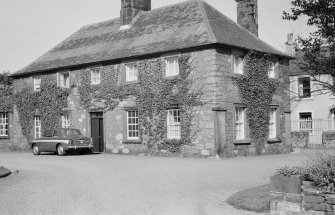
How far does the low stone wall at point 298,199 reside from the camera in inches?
315

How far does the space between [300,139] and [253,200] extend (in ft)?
76.8

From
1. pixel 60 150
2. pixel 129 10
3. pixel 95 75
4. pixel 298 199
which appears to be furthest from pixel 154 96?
pixel 298 199

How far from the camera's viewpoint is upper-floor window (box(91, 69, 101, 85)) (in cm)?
2755

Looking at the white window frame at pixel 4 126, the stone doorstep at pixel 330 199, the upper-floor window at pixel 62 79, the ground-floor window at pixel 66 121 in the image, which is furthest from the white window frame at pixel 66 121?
the stone doorstep at pixel 330 199

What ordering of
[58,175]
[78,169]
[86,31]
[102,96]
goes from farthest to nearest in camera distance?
[86,31] → [102,96] → [78,169] → [58,175]

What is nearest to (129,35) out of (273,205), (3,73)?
(273,205)

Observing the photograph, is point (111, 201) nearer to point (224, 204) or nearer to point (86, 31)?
point (224, 204)

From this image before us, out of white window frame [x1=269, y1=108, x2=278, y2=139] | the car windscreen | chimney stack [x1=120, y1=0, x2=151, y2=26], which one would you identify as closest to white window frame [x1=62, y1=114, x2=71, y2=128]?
the car windscreen

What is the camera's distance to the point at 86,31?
3256 cm

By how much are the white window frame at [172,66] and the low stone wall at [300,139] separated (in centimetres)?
1203

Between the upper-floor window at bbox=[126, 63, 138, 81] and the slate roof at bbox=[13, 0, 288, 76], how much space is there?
719mm

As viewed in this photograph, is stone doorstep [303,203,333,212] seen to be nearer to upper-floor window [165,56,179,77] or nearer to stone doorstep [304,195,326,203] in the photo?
stone doorstep [304,195,326,203]

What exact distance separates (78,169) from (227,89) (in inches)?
359

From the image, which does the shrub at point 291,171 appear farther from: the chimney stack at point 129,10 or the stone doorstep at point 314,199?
the chimney stack at point 129,10
